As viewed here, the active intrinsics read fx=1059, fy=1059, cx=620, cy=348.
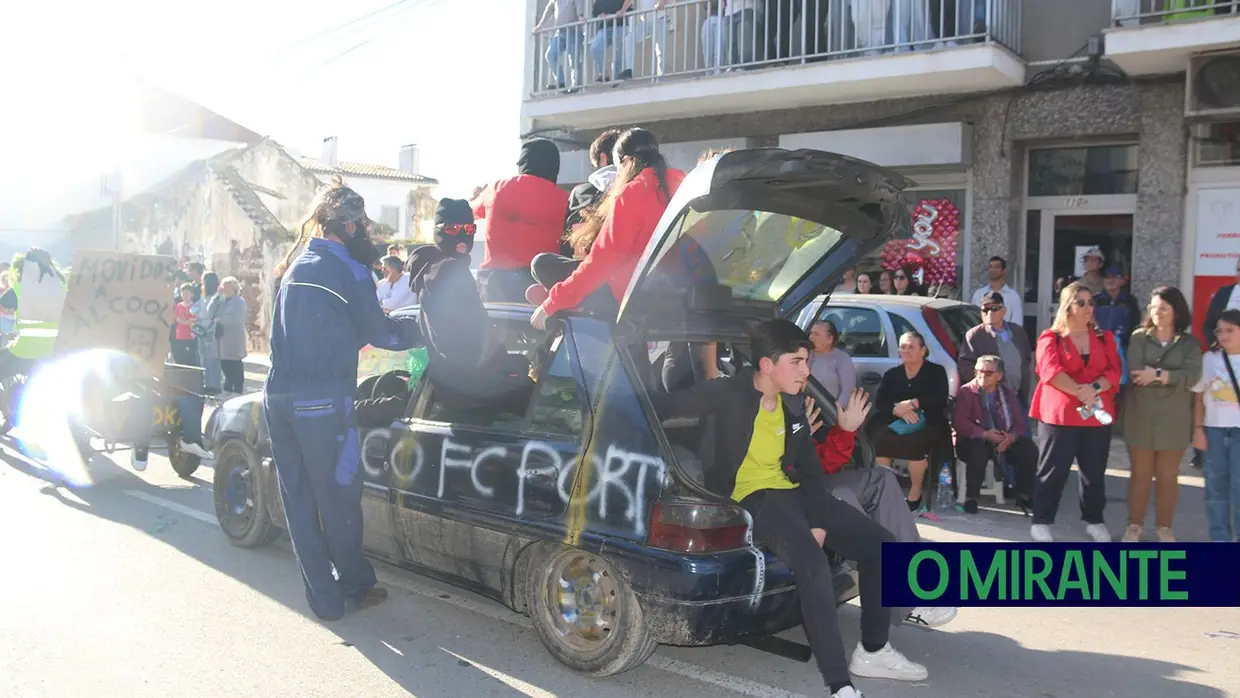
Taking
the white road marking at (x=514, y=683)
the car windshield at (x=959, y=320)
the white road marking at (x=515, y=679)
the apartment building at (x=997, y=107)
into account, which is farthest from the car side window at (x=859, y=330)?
the white road marking at (x=514, y=683)

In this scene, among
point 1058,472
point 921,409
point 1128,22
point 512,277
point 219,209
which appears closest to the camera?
point 512,277

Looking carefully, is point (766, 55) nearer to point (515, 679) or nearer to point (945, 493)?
point (945, 493)

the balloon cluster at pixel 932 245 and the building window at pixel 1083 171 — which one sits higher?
the building window at pixel 1083 171

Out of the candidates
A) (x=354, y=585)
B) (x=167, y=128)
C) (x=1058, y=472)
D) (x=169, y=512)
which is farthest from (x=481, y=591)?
(x=167, y=128)

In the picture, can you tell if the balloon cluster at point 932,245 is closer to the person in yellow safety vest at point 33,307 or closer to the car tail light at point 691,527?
the person in yellow safety vest at point 33,307

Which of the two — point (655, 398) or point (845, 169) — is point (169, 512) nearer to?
point (655, 398)

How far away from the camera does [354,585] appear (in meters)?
5.14

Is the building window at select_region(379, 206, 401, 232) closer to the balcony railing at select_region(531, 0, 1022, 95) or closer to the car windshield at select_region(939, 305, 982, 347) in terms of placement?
the balcony railing at select_region(531, 0, 1022, 95)

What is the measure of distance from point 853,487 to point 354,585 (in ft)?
7.97

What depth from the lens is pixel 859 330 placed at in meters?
9.38

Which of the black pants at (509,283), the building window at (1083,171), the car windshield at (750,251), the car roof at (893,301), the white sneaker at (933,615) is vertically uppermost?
the building window at (1083,171)

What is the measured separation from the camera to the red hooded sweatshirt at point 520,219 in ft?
19.6

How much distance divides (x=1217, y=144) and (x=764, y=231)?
7.79 metres

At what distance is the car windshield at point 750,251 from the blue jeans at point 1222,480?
131 inches
